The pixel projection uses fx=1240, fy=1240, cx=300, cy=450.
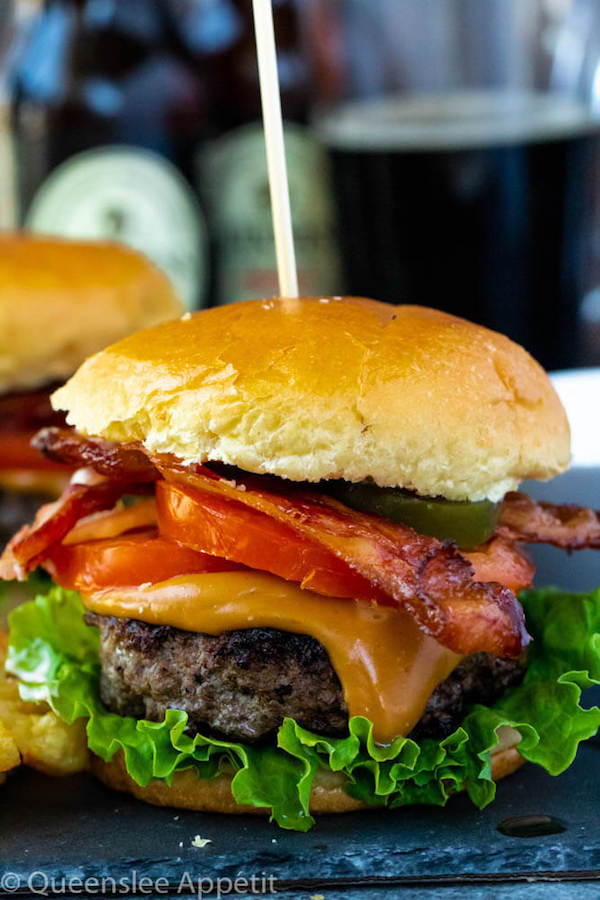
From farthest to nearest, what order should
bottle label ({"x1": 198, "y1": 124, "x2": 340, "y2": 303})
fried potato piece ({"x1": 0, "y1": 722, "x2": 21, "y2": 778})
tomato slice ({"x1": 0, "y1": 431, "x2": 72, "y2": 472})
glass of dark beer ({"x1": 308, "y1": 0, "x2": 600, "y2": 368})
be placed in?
1. bottle label ({"x1": 198, "y1": 124, "x2": 340, "y2": 303})
2. glass of dark beer ({"x1": 308, "y1": 0, "x2": 600, "y2": 368})
3. tomato slice ({"x1": 0, "y1": 431, "x2": 72, "y2": 472})
4. fried potato piece ({"x1": 0, "y1": 722, "x2": 21, "y2": 778})

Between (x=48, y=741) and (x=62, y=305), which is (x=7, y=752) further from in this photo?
(x=62, y=305)

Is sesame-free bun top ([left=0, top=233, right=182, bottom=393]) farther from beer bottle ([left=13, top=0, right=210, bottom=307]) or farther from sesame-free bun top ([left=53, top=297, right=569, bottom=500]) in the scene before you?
sesame-free bun top ([left=53, top=297, right=569, bottom=500])

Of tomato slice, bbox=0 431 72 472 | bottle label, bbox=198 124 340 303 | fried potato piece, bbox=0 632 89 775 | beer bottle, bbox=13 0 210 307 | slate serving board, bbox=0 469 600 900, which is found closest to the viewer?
slate serving board, bbox=0 469 600 900

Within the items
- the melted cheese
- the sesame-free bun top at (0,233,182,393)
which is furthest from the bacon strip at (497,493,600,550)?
the sesame-free bun top at (0,233,182,393)

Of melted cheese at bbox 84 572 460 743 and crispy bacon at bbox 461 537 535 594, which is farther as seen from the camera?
crispy bacon at bbox 461 537 535 594

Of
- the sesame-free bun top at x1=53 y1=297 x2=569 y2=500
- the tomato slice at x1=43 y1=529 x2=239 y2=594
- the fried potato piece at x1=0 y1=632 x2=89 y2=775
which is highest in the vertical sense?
the sesame-free bun top at x1=53 y1=297 x2=569 y2=500

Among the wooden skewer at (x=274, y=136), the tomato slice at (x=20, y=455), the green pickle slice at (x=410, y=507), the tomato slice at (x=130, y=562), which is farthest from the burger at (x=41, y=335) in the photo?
the green pickle slice at (x=410, y=507)
